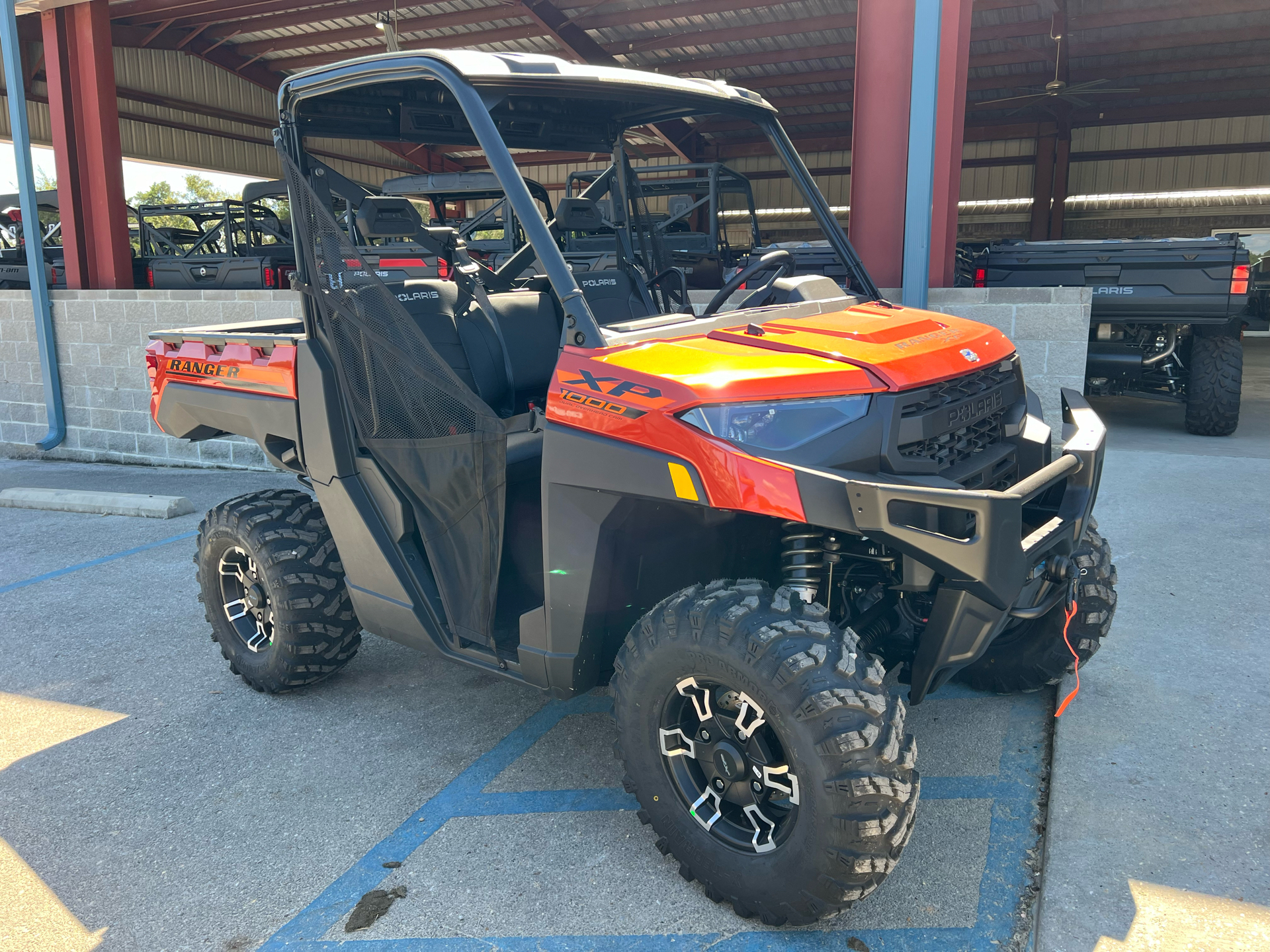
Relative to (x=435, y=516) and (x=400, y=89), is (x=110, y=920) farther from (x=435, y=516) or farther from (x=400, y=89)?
(x=400, y=89)

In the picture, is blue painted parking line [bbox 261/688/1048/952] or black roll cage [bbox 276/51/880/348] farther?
black roll cage [bbox 276/51/880/348]

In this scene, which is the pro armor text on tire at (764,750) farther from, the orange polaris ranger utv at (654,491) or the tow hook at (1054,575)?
the tow hook at (1054,575)

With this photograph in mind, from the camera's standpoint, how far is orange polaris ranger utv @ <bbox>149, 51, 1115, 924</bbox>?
212cm

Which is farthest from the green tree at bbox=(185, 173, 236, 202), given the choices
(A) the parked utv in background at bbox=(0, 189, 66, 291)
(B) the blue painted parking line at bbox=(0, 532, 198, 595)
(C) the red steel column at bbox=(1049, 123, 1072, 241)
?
(B) the blue painted parking line at bbox=(0, 532, 198, 595)

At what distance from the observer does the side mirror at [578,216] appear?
10.4ft

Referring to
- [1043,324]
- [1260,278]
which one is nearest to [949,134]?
[1043,324]

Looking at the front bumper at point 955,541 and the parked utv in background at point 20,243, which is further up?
the parked utv in background at point 20,243

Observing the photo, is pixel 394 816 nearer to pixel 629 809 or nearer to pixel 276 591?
pixel 629 809

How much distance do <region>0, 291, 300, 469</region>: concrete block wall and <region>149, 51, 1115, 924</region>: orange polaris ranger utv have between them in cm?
477

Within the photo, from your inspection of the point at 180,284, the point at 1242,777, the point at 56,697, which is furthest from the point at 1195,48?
the point at 56,697

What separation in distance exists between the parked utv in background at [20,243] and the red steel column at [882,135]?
10.3 metres

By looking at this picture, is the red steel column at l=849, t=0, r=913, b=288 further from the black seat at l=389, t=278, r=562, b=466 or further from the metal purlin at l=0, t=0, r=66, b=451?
the metal purlin at l=0, t=0, r=66, b=451

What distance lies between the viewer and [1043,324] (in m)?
6.10

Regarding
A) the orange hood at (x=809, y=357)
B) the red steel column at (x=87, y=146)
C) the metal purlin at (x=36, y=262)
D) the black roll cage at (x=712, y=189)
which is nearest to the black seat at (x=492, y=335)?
the orange hood at (x=809, y=357)
